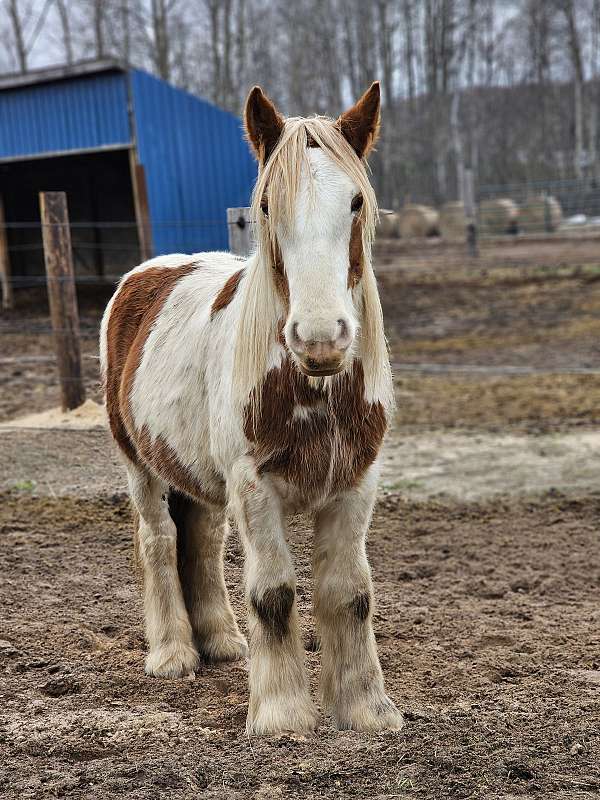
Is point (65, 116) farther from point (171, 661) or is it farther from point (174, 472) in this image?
point (171, 661)

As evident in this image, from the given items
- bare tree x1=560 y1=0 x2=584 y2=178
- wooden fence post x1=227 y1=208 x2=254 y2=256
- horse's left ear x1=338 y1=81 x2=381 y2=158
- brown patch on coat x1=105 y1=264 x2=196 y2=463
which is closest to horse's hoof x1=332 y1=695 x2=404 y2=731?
brown patch on coat x1=105 y1=264 x2=196 y2=463

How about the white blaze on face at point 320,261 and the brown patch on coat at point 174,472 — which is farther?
the brown patch on coat at point 174,472

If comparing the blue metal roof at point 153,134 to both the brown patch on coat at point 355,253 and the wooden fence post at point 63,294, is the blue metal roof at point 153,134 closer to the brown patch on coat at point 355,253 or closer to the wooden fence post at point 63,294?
the wooden fence post at point 63,294

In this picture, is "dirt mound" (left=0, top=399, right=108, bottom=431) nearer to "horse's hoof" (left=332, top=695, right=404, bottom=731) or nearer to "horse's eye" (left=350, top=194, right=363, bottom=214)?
"horse's hoof" (left=332, top=695, right=404, bottom=731)

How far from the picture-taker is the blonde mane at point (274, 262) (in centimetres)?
245

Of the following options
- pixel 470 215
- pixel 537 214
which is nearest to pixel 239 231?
pixel 470 215

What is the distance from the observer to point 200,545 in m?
3.50

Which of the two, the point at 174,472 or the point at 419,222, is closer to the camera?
the point at 174,472

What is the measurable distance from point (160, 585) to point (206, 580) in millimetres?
198

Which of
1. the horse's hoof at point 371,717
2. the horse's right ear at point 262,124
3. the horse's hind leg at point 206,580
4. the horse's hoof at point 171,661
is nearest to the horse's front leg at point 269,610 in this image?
the horse's hoof at point 371,717

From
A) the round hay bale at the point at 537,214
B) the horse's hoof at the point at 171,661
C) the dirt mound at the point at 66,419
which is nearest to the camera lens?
the horse's hoof at the point at 171,661

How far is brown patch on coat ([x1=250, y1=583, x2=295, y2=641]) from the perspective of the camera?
270cm

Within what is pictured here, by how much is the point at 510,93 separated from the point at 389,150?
7.67 metres

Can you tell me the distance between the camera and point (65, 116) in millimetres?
13344
